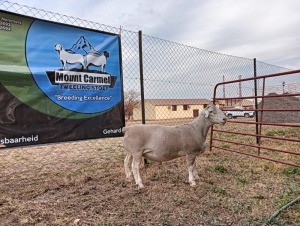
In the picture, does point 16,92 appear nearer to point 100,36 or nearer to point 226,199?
point 100,36

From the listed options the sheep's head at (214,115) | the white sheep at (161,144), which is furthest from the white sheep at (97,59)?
the sheep's head at (214,115)

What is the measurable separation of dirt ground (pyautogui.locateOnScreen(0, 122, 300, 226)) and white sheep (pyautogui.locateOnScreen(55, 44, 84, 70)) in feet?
6.64

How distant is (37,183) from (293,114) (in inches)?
652

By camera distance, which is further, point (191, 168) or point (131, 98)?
point (131, 98)

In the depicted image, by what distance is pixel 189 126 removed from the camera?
190 inches

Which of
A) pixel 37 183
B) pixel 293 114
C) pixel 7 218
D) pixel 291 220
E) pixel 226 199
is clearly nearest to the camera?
pixel 291 220

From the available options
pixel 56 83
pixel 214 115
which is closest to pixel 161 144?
pixel 214 115

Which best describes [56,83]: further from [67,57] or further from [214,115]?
[214,115]

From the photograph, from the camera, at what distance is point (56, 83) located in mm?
4863

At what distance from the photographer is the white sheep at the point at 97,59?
207 inches

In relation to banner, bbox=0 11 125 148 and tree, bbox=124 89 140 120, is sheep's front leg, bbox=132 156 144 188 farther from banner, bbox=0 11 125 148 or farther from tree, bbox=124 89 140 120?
tree, bbox=124 89 140 120

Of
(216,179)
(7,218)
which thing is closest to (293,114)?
(216,179)

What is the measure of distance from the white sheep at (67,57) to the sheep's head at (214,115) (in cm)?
239

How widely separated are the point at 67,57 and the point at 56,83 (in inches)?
20.0
